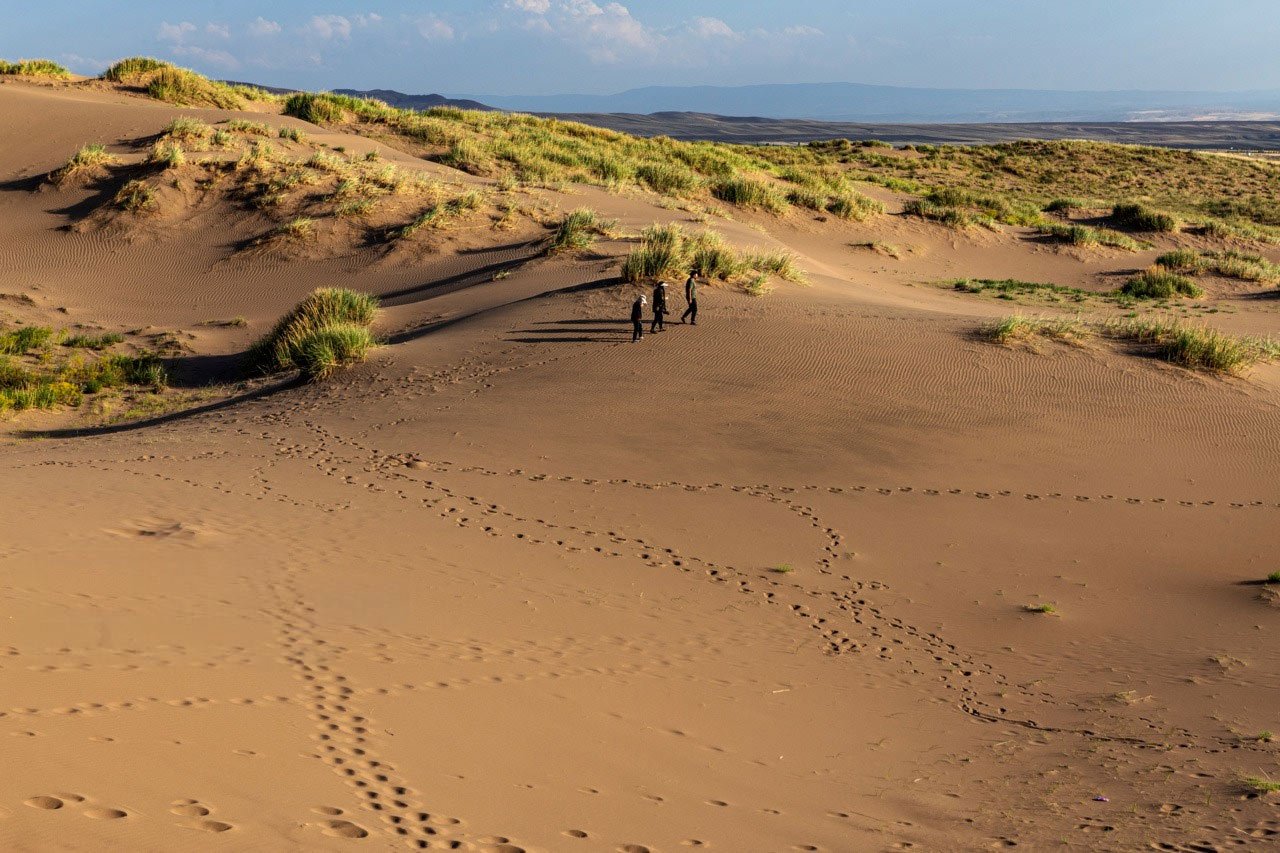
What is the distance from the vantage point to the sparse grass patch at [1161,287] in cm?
2559

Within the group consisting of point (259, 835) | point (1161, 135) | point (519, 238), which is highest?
point (1161, 135)

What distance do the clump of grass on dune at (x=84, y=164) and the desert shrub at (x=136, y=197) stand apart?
1833 millimetres

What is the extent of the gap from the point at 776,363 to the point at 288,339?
25.8 ft

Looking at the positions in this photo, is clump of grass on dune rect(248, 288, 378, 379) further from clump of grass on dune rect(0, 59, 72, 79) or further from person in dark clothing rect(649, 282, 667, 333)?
clump of grass on dune rect(0, 59, 72, 79)

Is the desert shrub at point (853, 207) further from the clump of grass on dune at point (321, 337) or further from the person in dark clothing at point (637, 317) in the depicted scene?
the person in dark clothing at point (637, 317)

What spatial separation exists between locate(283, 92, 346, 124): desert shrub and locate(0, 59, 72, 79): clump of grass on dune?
7881 mm

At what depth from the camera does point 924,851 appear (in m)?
5.40

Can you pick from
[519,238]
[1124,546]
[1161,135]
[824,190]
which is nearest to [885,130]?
[1161,135]

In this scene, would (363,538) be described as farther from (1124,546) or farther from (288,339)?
(288,339)

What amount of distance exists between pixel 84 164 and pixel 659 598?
25799 millimetres

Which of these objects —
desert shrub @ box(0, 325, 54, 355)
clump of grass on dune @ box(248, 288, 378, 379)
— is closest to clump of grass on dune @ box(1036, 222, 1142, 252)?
clump of grass on dune @ box(248, 288, 378, 379)

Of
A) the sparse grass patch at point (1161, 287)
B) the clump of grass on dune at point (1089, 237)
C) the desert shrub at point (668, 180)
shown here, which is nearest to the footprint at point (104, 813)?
the sparse grass patch at point (1161, 287)

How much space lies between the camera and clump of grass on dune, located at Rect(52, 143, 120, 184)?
1129 inches

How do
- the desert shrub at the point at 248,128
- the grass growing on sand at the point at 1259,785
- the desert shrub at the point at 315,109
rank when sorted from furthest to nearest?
the desert shrub at the point at 315,109, the desert shrub at the point at 248,128, the grass growing on sand at the point at 1259,785
